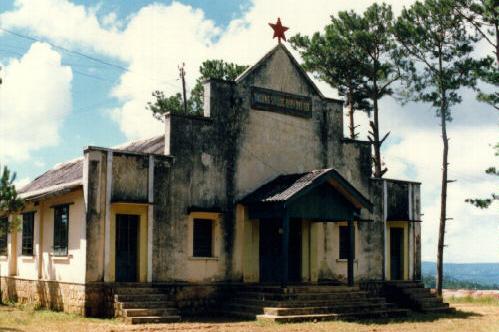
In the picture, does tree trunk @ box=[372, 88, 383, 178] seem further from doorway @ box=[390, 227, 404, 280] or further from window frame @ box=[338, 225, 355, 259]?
window frame @ box=[338, 225, 355, 259]

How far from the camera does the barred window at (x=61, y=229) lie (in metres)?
23.3

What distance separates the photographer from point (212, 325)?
20.1m

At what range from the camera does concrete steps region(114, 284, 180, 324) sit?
20392 millimetres

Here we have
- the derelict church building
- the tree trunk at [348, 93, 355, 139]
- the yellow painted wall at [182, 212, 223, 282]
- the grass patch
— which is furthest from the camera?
the tree trunk at [348, 93, 355, 139]

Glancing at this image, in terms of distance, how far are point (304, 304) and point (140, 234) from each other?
5235 mm

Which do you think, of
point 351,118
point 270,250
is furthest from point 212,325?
point 351,118

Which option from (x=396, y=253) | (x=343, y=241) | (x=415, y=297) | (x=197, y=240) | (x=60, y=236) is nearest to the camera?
(x=60, y=236)

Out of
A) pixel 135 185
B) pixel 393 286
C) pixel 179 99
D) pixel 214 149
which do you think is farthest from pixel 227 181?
pixel 179 99

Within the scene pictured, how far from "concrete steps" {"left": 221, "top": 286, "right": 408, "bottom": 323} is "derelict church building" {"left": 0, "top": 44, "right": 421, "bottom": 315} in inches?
23.1

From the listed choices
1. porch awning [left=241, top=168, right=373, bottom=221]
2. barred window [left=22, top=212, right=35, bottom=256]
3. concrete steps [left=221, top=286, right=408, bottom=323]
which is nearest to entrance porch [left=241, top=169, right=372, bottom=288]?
porch awning [left=241, top=168, right=373, bottom=221]

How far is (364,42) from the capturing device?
3712cm

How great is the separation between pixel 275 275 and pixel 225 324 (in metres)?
5.27

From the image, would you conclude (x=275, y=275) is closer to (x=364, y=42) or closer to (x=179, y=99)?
(x=364, y=42)

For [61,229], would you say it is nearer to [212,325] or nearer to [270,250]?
[212,325]
